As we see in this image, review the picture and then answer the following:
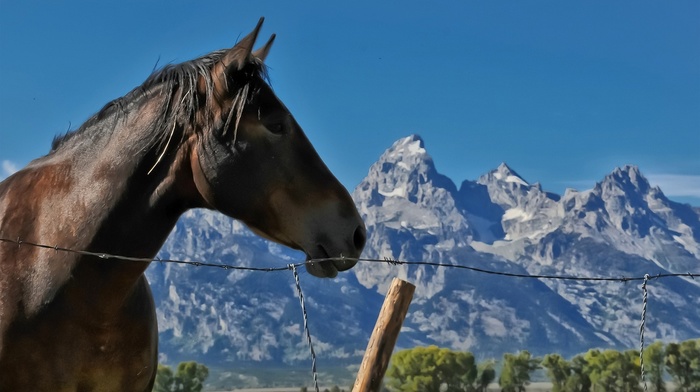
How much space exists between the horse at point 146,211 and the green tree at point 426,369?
12954 centimetres

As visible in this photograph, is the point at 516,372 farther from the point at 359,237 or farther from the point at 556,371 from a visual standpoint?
the point at 359,237

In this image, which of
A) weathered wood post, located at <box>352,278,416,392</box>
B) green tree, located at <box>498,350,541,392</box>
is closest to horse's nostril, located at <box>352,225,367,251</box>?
weathered wood post, located at <box>352,278,416,392</box>

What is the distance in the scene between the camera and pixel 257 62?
478cm

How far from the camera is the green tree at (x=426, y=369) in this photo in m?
135

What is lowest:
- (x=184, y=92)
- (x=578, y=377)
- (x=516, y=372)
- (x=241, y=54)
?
(x=184, y=92)

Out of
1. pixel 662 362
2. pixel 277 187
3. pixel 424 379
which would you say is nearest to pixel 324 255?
pixel 277 187

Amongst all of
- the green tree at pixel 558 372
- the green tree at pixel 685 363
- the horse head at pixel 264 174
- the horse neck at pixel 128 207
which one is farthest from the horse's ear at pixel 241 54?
the green tree at pixel 685 363

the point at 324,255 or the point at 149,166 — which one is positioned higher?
the point at 149,166

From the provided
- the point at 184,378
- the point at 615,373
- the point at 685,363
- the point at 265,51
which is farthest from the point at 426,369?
the point at 265,51

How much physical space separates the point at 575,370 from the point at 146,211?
14544 cm

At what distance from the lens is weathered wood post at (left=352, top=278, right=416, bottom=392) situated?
5.20 metres

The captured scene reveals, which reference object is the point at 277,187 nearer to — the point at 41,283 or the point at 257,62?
the point at 257,62

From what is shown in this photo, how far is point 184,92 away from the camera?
16.0 feet

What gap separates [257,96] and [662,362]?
150719 millimetres
